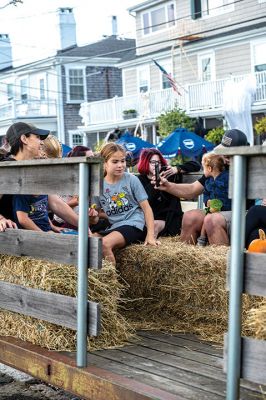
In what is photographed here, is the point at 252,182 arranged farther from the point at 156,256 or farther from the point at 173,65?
the point at 173,65

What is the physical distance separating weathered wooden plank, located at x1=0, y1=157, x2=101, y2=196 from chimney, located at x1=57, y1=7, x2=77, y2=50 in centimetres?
4151

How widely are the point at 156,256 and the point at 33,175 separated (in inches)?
60.9

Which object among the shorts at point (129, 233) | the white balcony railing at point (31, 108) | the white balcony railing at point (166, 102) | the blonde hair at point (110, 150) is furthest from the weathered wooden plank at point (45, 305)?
the white balcony railing at point (31, 108)

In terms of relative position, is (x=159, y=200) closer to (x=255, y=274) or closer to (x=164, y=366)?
(x=164, y=366)

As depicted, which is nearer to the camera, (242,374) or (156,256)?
(242,374)

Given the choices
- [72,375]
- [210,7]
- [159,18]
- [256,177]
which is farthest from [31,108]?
Result: [256,177]

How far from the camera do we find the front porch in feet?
105

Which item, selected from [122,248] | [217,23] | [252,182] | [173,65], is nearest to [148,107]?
[173,65]

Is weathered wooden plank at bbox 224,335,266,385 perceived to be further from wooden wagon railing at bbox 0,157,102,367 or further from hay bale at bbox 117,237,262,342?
hay bale at bbox 117,237,262,342

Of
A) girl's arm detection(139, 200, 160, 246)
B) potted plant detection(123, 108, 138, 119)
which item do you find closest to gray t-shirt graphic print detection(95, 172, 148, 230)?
girl's arm detection(139, 200, 160, 246)

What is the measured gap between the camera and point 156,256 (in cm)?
584

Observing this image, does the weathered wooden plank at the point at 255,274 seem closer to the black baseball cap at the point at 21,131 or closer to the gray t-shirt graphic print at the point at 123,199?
the black baseball cap at the point at 21,131

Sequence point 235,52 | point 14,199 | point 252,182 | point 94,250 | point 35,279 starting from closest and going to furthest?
point 252,182
point 94,250
point 35,279
point 14,199
point 235,52

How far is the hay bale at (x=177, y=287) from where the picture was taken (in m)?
5.41
